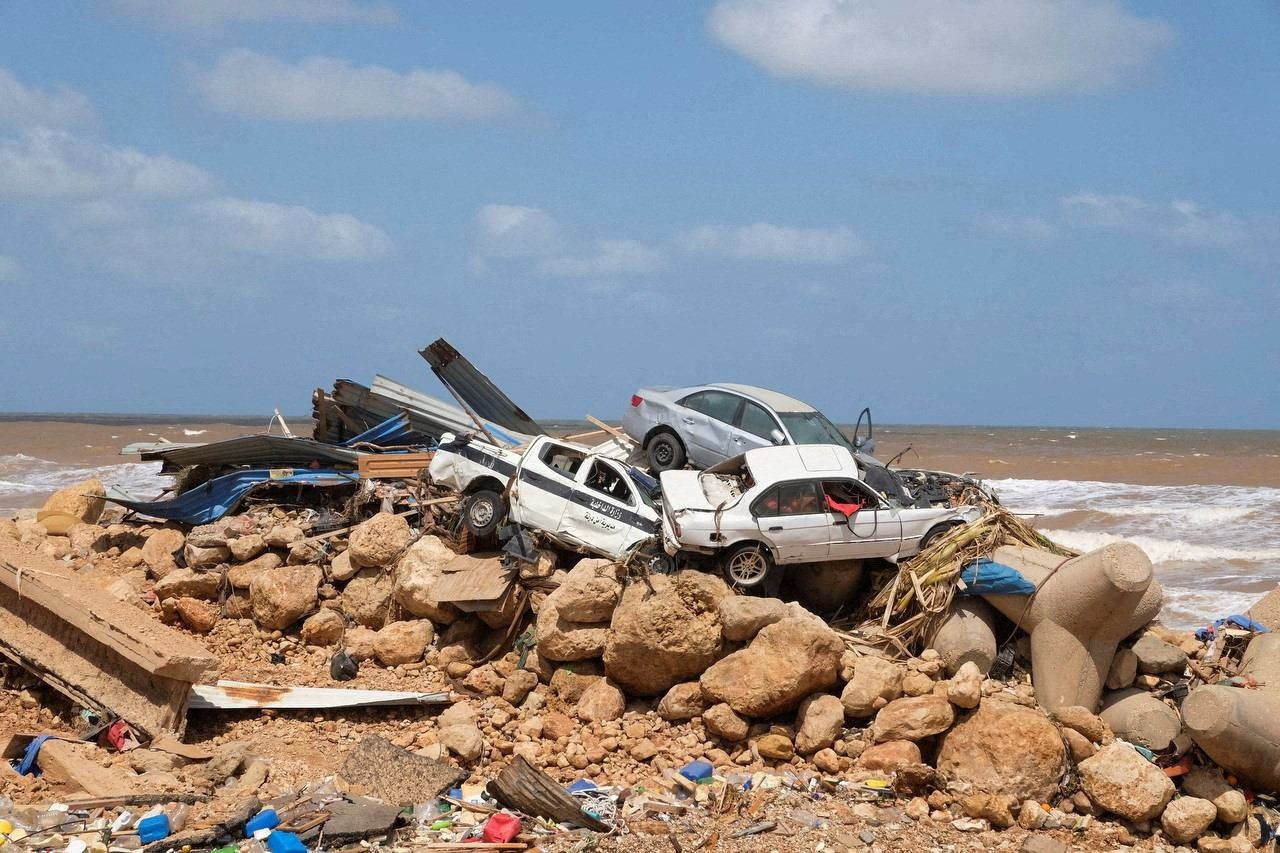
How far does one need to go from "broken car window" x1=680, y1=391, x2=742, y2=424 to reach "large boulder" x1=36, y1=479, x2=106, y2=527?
29.5 ft

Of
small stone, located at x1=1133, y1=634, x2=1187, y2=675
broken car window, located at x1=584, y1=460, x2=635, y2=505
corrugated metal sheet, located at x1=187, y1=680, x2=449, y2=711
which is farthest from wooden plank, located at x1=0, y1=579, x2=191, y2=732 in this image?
small stone, located at x1=1133, y1=634, x2=1187, y2=675

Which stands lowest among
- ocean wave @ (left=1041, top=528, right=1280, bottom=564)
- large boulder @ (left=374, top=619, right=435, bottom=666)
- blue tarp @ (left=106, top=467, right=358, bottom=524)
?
large boulder @ (left=374, top=619, right=435, bottom=666)

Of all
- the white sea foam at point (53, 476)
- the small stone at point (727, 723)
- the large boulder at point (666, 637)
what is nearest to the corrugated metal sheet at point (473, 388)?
the large boulder at point (666, 637)

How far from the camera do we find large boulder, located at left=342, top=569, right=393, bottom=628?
1295 centimetres

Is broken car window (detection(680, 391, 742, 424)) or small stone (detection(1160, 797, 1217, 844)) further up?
broken car window (detection(680, 391, 742, 424))

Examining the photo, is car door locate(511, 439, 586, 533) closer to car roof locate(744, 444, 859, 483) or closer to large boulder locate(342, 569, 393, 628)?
large boulder locate(342, 569, 393, 628)

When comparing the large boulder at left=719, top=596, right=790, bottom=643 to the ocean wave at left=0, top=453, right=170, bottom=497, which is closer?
the large boulder at left=719, top=596, right=790, bottom=643

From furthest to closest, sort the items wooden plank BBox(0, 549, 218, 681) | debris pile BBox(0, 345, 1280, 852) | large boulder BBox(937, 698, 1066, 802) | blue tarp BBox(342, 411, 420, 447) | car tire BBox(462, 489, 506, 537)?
blue tarp BBox(342, 411, 420, 447)
car tire BBox(462, 489, 506, 537)
wooden plank BBox(0, 549, 218, 681)
large boulder BBox(937, 698, 1066, 802)
debris pile BBox(0, 345, 1280, 852)

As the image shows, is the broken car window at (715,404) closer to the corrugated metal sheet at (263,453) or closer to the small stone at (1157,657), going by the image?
the corrugated metal sheet at (263,453)

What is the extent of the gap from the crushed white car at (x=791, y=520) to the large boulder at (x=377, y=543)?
3.31m

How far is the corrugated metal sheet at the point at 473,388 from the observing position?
17031mm

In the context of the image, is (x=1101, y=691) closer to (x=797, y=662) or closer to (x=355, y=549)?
(x=797, y=662)

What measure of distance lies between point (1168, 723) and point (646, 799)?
208 inches

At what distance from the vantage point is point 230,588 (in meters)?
13.7
